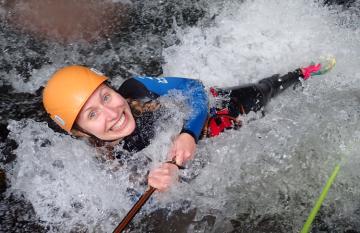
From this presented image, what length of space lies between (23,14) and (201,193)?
13.5ft

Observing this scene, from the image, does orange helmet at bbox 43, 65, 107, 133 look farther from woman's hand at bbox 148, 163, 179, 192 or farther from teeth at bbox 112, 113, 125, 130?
woman's hand at bbox 148, 163, 179, 192

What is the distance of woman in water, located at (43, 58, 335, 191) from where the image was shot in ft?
9.20

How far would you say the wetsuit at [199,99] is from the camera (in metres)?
3.16

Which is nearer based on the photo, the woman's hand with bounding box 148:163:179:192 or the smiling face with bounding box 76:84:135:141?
the woman's hand with bounding box 148:163:179:192

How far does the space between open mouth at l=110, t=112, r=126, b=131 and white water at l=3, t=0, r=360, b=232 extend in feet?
1.46

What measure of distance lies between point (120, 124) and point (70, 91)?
46 cm

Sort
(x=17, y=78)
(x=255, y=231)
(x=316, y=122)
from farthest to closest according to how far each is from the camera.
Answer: (x=17, y=78) < (x=316, y=122) < (x=255, y=231)

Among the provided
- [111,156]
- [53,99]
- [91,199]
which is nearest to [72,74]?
[53,99]

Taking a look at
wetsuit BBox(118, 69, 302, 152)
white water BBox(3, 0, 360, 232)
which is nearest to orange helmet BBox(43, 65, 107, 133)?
wetsuit BBox(118, 69, 302, 152)

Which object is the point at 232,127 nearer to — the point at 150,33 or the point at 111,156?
the point at 111,156

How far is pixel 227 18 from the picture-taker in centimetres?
548

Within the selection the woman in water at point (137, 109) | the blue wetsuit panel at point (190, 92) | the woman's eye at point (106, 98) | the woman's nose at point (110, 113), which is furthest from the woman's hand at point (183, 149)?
the woman's eye at point (106, 98)

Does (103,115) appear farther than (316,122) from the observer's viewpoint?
No

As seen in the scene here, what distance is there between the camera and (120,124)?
9.68ft
